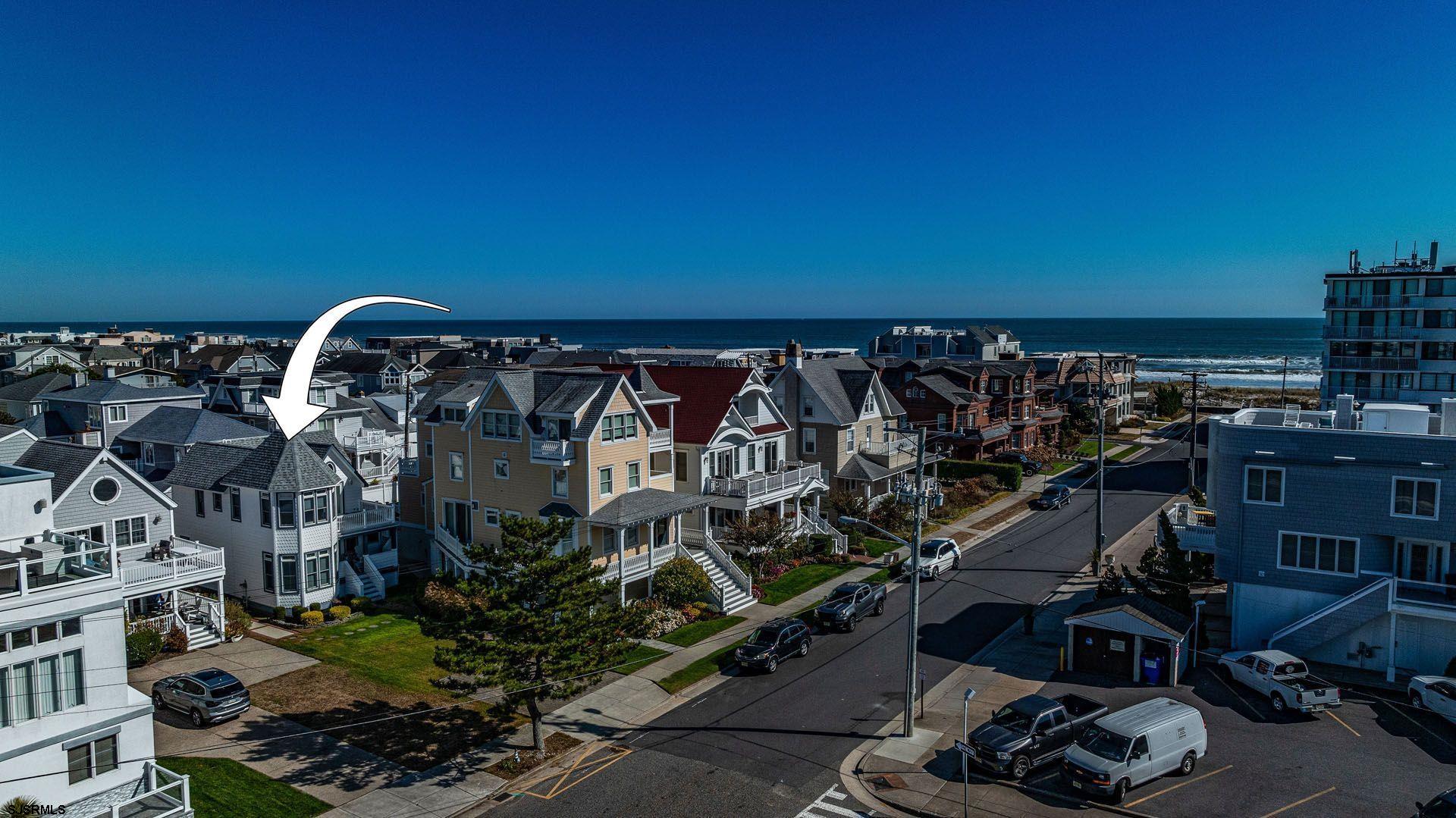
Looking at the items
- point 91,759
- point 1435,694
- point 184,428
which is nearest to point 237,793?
point 91,759

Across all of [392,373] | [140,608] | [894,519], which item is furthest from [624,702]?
[392,373]

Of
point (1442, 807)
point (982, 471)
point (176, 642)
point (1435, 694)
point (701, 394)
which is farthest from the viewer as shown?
point (982, 471)

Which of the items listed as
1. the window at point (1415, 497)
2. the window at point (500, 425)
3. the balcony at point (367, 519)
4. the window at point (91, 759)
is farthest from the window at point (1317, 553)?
the balcony at point (367, 519)

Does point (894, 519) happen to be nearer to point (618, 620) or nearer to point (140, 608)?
point (618, 620)

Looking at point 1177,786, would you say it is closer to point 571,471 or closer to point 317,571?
point 571,471

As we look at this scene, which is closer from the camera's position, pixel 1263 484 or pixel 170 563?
pixel 1263 484

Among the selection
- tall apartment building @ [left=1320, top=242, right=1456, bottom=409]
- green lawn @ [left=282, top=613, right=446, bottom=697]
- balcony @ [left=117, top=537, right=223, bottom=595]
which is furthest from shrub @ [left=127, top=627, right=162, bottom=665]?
tall apartment building @ [left=1320, top=242, right=1456, bottom=409]

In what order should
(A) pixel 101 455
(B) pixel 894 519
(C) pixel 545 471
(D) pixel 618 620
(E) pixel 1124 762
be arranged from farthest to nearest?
(B) pixel 894 519
(C) pixel 545 471
(A) pixel 101 455
(D) pixel 618 620
(E) pixel 1124 762
